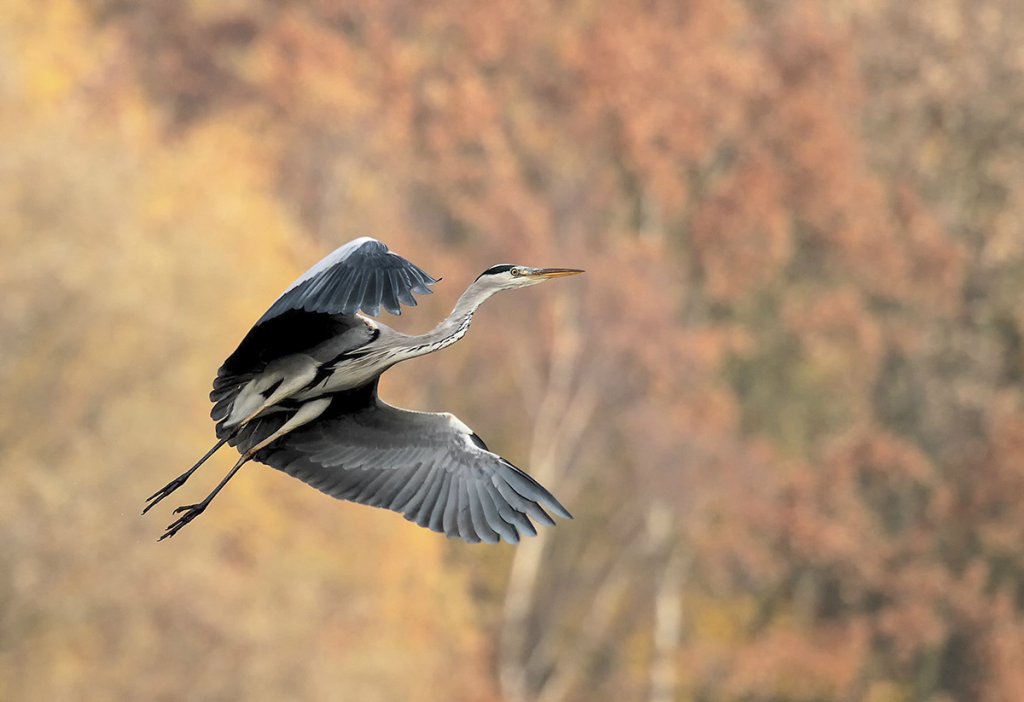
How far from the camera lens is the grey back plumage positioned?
1206 centimetres

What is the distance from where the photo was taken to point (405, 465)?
12320 mm

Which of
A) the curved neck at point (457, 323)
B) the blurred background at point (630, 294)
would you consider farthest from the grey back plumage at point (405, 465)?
the blurred background at point (630, 294)

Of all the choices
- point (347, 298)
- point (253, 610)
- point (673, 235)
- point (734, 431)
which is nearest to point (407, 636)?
point (253, 610)

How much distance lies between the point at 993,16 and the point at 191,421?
23.3 meters

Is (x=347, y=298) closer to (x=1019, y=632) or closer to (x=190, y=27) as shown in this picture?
(x=1019, y=632)

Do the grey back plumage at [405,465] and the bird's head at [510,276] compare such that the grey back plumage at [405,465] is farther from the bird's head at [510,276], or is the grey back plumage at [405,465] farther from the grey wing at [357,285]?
the grey wing at [357,285]

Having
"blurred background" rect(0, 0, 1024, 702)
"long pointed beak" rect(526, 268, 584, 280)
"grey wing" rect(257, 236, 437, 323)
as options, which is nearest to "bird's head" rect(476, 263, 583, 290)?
"long pointed beak" rect(526, 268, 584, 280)

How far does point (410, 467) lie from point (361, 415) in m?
0.40

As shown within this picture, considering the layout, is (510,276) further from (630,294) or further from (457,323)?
(630,294)

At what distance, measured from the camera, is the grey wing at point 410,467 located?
12.0m

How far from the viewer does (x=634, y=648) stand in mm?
42969

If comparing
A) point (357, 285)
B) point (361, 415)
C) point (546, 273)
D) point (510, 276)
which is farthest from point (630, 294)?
point (357, 285)

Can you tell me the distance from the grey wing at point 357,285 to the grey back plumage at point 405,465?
1238 mm

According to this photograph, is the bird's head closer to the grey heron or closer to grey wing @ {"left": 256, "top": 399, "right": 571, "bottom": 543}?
the grey heron
